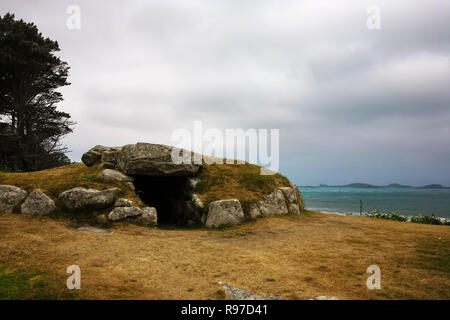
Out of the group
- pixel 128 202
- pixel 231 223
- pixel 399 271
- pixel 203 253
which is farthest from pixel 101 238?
pixel 399 271

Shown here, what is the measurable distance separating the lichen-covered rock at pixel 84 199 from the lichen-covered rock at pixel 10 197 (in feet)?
6.04

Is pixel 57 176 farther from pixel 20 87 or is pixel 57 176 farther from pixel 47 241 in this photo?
pixel 20 87

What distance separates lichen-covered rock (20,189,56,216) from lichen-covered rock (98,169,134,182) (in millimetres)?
2794

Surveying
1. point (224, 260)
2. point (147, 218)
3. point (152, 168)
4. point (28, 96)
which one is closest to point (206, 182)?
point (152, 168)

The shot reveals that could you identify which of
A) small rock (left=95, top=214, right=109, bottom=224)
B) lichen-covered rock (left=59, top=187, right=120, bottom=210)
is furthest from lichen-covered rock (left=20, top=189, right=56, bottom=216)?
small rock (left=95, top=214, right=109, bottom=224)

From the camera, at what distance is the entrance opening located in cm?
1591

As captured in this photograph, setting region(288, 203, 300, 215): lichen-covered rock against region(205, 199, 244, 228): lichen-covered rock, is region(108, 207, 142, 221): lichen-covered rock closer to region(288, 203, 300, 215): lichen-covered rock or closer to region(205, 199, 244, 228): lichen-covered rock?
region(205, 199, 244, 228): lichen-covered rock

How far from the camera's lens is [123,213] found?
11.8 meters

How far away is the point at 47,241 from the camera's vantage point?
816cm

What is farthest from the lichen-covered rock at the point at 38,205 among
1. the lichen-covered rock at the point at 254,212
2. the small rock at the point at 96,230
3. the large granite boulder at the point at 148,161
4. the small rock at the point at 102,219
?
the lichen-covered rock at the point at 254,212

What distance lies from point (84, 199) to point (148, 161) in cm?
396

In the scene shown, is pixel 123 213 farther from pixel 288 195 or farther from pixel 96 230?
pixel 288 195

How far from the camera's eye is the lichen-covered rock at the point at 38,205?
1130 centimetres
